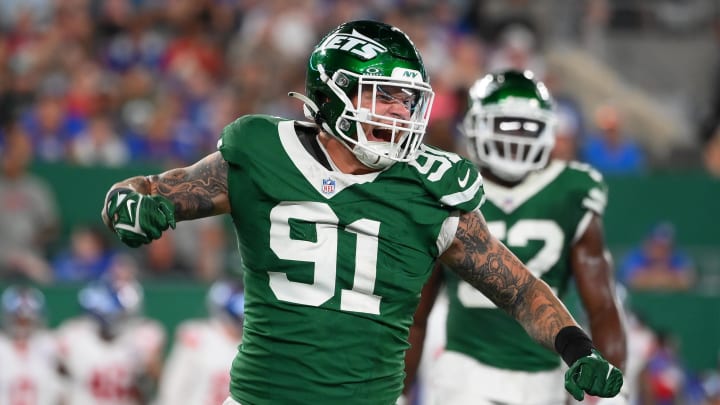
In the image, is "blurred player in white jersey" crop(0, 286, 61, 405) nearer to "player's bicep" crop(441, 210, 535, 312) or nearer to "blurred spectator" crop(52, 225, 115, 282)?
"blurred spectator" crop(52, 225, 115, 282)

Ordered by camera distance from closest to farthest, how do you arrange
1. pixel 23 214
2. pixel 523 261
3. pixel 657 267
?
pixel 523 261 < pixel 23 214 < pixel 657 267

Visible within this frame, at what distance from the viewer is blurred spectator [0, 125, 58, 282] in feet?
33.1

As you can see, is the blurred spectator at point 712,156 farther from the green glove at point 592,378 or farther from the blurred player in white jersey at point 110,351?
the green glove at point 592,378

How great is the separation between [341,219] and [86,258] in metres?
6.73

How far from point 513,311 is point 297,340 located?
713mm

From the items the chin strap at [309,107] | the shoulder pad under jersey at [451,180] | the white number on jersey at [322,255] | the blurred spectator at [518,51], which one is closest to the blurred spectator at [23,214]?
the blurred spectator at [518,51]

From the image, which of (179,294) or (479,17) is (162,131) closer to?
(179,294)

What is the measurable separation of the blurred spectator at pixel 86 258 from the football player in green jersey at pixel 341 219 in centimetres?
646

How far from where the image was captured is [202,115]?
37.2 ft

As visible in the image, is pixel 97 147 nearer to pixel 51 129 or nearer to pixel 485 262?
pixel 51 129

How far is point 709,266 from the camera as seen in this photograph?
11.2m

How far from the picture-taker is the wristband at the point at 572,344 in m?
3.85

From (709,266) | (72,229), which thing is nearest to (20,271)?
(72,229)

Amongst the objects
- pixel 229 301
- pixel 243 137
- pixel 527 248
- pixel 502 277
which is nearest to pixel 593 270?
pixel 527 248
